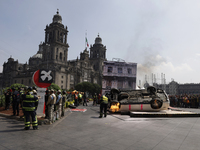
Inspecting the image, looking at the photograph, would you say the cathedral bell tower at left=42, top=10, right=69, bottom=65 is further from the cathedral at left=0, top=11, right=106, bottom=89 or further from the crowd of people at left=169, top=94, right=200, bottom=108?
the crowd of people at left=169, top=94, right=200, bottom=108

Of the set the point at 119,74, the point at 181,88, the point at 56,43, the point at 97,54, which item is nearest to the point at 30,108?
the point at 119,74

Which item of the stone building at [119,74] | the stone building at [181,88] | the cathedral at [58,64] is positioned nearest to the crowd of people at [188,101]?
the stone building at [119,74]

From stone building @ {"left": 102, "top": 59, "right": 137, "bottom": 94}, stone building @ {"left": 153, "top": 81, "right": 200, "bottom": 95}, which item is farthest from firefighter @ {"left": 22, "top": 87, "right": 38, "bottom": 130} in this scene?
stone building @ {"left": 153, "top": 81, "right": 200, "bottom": 95}

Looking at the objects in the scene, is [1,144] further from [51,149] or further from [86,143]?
[86,143]

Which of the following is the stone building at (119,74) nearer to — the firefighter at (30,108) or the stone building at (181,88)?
the firefighter at (30,108)

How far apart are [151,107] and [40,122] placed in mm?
8632

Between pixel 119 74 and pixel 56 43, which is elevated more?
pixel 56 43

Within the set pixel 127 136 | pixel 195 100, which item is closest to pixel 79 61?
pixel 195 100

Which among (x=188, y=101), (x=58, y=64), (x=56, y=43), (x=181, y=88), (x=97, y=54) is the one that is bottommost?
(x=188, y=101)

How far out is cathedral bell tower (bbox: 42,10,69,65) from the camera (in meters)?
78.2

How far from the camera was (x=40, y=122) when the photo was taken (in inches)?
344

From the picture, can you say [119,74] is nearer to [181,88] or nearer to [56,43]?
[56,43]

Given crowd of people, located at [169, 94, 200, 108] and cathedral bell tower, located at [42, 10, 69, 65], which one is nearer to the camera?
crowd of people, located at [169, 94, 200, 108]

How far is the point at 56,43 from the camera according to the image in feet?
258
